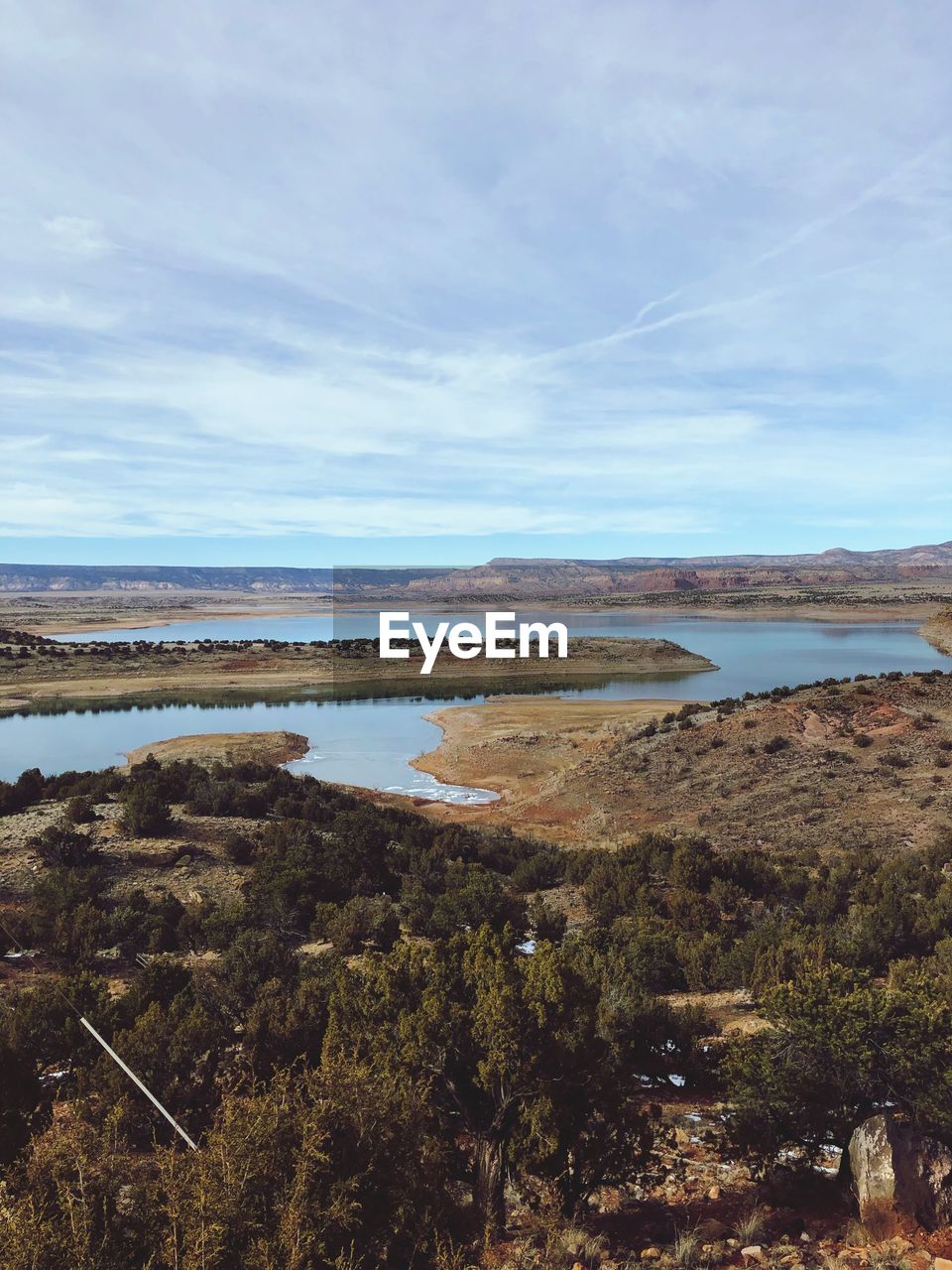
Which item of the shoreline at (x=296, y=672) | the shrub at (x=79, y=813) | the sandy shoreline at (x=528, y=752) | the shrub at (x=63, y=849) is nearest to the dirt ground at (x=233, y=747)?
the sandy shoreline at (x=528, y=752)

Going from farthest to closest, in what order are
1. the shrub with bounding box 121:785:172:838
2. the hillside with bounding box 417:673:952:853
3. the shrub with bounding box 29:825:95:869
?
1. the hillside with bounding box 417:673:952:853
2. the shrub with bounding box 121:785:172:838
3. the shrub with bounding box 29:825:95:869

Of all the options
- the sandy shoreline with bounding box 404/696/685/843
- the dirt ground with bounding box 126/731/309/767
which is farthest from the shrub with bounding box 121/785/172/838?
the dirt ground with bounding box 126/731/309/767

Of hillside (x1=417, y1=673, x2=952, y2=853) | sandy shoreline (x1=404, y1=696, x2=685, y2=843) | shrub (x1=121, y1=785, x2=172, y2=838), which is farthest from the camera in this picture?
sandy shoreline (x1=404, y1=696, x2=685, y2=843)

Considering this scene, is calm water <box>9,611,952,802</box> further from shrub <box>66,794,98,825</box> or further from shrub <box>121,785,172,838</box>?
shrub <box>66,794,98,825</box>

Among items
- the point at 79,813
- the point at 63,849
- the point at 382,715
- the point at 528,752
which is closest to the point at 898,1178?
the point at 63,849

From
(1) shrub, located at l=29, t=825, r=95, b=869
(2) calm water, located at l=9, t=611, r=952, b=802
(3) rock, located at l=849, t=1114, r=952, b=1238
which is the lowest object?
(2) calm water, located at l=9, t=611, r=952, b=802

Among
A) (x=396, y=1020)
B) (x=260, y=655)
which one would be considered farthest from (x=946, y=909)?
(x=260, y=655)

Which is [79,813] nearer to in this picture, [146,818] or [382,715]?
[146,818]

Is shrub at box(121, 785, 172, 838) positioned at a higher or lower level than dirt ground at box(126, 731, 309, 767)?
higher
